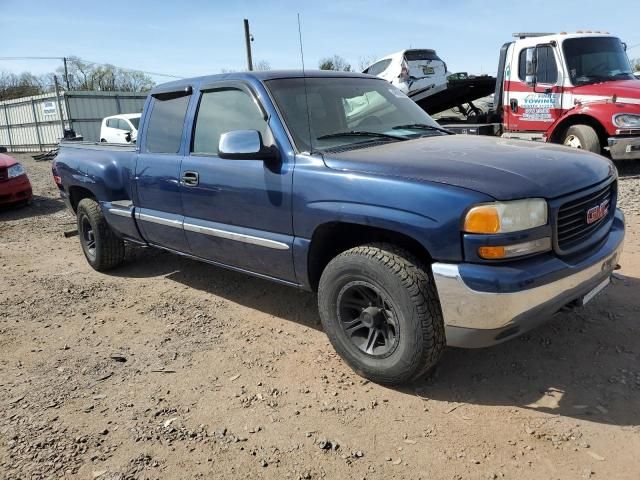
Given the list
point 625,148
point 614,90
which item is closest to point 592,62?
point 614,90

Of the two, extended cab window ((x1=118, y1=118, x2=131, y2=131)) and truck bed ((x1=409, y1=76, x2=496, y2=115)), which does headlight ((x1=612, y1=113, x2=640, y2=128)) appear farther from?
extended cab window ((x1=118, y1=118, x2=131, y2=131))

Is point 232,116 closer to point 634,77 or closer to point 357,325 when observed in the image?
point 357,325

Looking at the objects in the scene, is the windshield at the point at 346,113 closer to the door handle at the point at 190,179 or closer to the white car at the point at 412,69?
the door handle at the point at 190,179

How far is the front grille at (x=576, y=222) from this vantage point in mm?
2756

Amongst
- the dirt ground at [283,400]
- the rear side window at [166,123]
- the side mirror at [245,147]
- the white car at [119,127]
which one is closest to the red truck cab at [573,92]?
the dirt ground at [283,400]

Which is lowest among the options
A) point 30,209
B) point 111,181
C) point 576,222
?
point 30,209

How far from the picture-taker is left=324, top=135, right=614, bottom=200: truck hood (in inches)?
103

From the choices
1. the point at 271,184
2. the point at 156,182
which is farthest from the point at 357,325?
the point at 156,182

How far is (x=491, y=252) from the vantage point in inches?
100.0

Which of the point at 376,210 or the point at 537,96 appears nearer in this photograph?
the point at 376,210

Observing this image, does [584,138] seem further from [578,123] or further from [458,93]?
[458,93]

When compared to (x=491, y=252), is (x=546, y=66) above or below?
above

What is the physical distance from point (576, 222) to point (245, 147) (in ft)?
6.42

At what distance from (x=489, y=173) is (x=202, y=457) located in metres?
1.99
